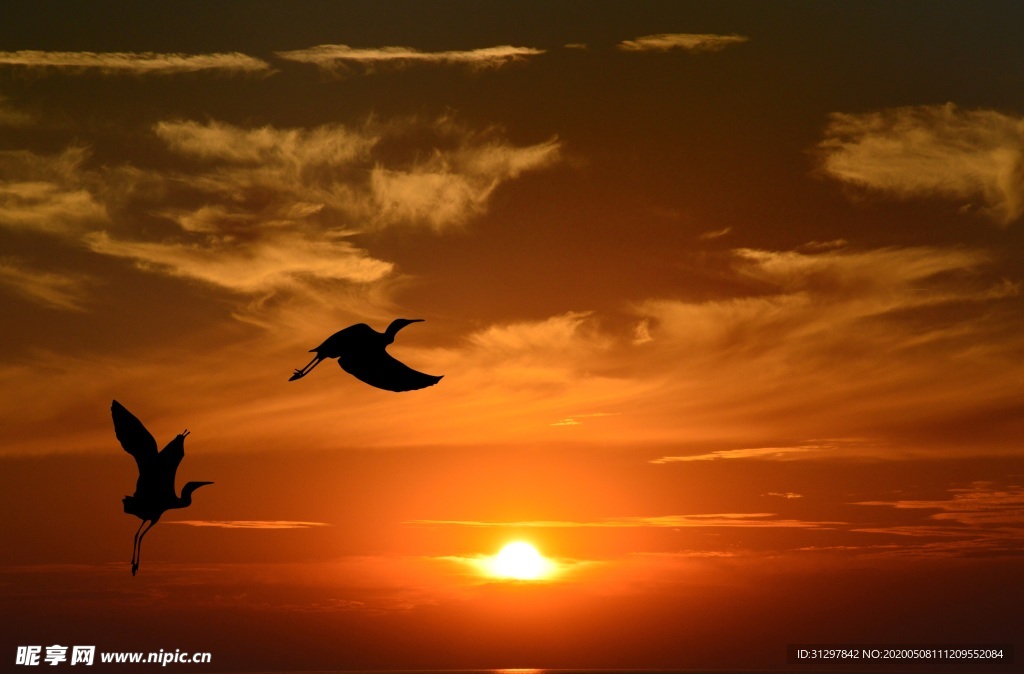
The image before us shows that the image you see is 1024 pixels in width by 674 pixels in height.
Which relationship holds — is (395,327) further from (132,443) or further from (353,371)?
(132,443)

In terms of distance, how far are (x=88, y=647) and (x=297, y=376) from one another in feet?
65.0

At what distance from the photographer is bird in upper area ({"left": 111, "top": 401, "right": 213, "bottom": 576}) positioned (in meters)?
23.5

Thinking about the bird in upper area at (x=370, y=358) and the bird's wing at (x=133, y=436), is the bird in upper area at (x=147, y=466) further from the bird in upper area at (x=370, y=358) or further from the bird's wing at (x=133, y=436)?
the bird in upper area at (x=370, y=358)

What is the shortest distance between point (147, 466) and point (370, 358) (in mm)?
5497

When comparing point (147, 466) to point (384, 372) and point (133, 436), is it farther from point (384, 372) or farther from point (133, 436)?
point (384, 372)

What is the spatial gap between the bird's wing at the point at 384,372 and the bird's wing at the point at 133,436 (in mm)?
4571

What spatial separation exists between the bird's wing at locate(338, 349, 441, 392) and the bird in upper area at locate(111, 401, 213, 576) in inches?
163

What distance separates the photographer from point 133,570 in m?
22.7

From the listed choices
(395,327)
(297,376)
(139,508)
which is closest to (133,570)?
(139,508)

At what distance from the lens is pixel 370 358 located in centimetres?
2244

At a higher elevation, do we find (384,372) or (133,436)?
(384,372)

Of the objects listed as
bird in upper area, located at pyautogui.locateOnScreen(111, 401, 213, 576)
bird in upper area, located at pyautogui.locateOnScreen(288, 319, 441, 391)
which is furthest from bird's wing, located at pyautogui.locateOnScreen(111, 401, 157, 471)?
bird in upper area, located at pyautogui.locateOnScreen(288, 319, 441, 391)

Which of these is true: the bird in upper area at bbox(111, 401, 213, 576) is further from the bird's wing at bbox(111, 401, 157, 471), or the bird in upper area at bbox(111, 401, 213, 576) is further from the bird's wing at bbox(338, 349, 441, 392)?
the bird's wing at bbox(338, 349, 441, 392)

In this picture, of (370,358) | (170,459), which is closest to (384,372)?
(370,358)
